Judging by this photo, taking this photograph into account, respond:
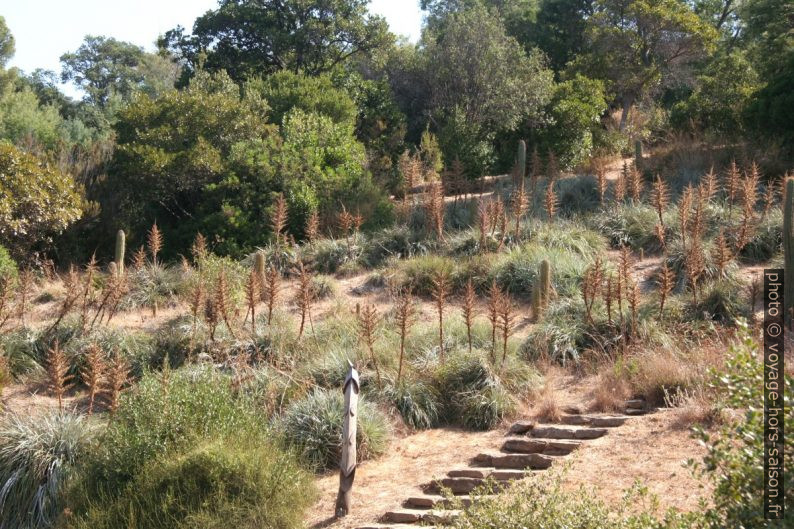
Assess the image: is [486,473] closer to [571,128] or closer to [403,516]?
[403,516]

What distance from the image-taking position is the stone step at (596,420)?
9.23 m

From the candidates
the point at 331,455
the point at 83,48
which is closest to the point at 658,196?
the point at 331,455

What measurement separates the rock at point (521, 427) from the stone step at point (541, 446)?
0.32m

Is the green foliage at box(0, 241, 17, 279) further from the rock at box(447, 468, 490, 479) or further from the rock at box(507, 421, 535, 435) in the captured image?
the rock at box(447, 468, 490, 479)

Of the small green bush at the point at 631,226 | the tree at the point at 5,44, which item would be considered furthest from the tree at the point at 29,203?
the tree at the point at 5,44

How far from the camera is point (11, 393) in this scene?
467 inches

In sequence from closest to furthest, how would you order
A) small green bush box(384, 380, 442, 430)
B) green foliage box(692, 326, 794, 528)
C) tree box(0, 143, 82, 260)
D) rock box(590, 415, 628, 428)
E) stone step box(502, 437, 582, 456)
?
green foliage box(692, 326, 794, 528)
stone step box(502, 437, 582, 456)
rock box(590, 415, 628, 428)
small green bush box(384, 380, 442, 430)
tree box(0, 143, 82, 260)

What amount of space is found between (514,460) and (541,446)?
362 millimetres

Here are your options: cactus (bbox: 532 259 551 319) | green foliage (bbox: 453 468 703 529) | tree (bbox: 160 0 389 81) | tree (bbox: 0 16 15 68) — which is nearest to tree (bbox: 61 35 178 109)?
tree (bbox: 0 16 15 68)

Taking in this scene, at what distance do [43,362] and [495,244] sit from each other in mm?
7579

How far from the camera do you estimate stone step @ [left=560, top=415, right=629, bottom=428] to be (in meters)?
9.23

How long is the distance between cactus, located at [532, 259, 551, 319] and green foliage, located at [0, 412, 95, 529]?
627cm

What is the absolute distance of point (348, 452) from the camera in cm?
816

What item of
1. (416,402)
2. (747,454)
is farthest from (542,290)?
(747,454)
